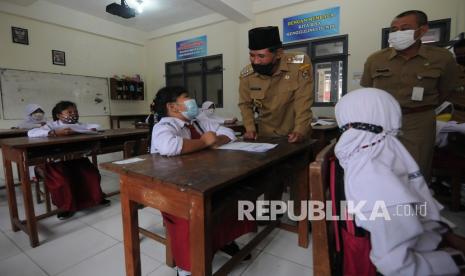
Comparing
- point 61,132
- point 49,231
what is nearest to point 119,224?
point 49,231

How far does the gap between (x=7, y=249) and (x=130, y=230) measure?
1389 millimetres

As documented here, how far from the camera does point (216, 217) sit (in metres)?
0.92

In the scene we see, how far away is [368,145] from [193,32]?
6022 millimetres

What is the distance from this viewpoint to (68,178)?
7.66 ft

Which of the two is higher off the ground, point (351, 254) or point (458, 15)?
point (458, 15)

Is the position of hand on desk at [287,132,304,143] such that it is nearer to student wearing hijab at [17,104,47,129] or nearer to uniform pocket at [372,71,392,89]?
uniform pocket at [372,71,392,89]

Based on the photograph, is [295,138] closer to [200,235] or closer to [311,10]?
[200,235]

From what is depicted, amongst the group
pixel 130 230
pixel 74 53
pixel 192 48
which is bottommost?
pixel 130 230

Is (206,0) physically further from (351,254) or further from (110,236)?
(351,254)

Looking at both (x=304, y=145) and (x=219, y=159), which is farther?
(x=304, y=145)

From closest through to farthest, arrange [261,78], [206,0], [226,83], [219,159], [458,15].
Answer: [219,159], [261,78], [458,15], [206,0], [226,83]

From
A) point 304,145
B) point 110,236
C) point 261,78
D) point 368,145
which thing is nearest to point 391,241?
point 368,145

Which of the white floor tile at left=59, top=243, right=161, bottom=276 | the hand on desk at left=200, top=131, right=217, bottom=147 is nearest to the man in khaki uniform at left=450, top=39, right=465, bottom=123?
the hand on desk at left=200, top=131, right=217, bottom=147

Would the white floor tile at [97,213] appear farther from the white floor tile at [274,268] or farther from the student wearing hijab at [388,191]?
the student wearing hijab at [388,191]
